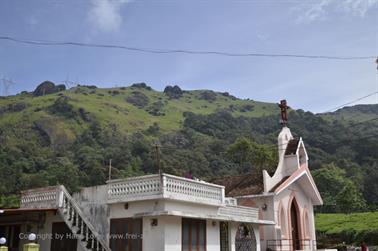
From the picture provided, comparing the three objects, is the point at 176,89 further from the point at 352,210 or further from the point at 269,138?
the point at 352,210

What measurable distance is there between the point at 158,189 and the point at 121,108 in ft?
405

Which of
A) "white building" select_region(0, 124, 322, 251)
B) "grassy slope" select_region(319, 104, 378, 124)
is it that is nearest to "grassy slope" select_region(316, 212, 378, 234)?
"white building" select_region(0, 124, 322, 251)

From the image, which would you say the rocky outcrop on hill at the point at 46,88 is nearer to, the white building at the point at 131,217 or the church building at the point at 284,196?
the church building at the point at 284,196

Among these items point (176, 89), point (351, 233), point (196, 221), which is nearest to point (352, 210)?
point (351, 233)

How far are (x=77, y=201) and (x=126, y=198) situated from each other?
3146mm

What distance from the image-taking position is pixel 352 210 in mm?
60781

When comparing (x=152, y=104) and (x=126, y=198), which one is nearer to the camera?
(x=126, y=198)

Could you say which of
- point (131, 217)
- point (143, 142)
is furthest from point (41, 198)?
point (143, 142)

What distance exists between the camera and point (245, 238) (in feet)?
76.3

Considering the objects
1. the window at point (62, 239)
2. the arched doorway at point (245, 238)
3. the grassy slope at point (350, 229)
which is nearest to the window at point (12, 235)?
the window at point (62, 239)

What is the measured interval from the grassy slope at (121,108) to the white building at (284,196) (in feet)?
262

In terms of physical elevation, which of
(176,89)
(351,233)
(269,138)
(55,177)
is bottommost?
(351,233)

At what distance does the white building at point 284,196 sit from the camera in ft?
86.3

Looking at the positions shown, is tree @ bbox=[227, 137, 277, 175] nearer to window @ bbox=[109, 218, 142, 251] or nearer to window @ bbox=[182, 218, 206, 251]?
window @ bbox=[182, 218, 206, 251]
